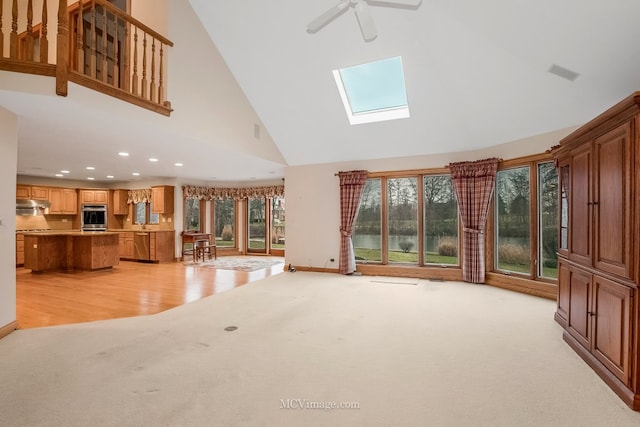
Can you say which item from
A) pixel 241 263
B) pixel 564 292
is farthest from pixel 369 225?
pixel 564 292

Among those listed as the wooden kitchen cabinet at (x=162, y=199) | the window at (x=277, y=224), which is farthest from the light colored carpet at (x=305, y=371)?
A: the window at (x=277, y=224)

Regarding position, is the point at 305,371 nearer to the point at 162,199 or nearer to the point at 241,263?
the point at 241,263

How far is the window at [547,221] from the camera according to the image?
4.69m

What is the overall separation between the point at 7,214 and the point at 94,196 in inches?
278

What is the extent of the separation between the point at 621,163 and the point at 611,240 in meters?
0.58

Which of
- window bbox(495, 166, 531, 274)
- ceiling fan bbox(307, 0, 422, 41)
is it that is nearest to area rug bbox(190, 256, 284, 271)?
window bbox(495, 166, 531, 274)

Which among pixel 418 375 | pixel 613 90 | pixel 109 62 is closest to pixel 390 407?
pixel 418 375

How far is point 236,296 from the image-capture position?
4.74 metres

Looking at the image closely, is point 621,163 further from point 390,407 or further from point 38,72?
point 38,72

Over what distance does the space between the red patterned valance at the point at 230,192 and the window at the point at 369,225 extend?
3.42 metres

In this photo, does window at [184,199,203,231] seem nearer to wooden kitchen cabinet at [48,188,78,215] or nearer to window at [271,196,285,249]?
window at [271,196,285,249]

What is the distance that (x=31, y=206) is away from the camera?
26.3ft

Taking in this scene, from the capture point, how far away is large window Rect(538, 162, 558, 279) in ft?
15.4

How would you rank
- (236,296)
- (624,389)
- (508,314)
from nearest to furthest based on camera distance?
(624,389), (508,314), (236,296)
